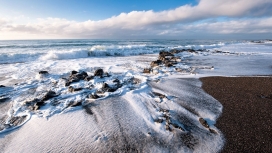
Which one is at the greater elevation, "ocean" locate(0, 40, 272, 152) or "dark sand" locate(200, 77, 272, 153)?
"dark sand" locate(200, 77, 272, 153)

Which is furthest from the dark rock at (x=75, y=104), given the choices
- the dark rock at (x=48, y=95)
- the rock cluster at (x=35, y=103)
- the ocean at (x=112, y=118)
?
the dark rock at (x=48, y=95)

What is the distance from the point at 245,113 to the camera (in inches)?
141

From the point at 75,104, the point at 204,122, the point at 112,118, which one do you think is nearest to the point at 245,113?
the point at 204,122

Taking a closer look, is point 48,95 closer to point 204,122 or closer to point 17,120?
point 17,120

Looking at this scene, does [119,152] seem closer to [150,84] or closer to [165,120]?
[165,120]

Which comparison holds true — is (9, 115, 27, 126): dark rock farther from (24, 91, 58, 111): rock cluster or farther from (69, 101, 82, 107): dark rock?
(69, 101, 82, 107): dark rock

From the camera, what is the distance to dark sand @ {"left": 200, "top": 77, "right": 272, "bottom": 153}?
263cm

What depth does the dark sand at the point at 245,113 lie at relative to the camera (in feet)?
8.64

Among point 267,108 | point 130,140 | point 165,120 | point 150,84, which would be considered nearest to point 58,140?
point 130,140

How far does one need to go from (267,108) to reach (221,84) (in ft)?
6.46

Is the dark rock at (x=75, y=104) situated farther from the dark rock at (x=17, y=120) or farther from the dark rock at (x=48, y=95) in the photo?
the dark rock at (x=17, y=120)

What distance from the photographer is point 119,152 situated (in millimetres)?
2510

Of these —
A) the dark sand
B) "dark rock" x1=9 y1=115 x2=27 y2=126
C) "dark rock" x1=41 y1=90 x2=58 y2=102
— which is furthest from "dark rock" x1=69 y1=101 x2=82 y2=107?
the dark sand

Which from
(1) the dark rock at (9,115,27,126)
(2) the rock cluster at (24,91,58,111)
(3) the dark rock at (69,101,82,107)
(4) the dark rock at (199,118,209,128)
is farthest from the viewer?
(3) the dark rock at (69,101,82,107)
